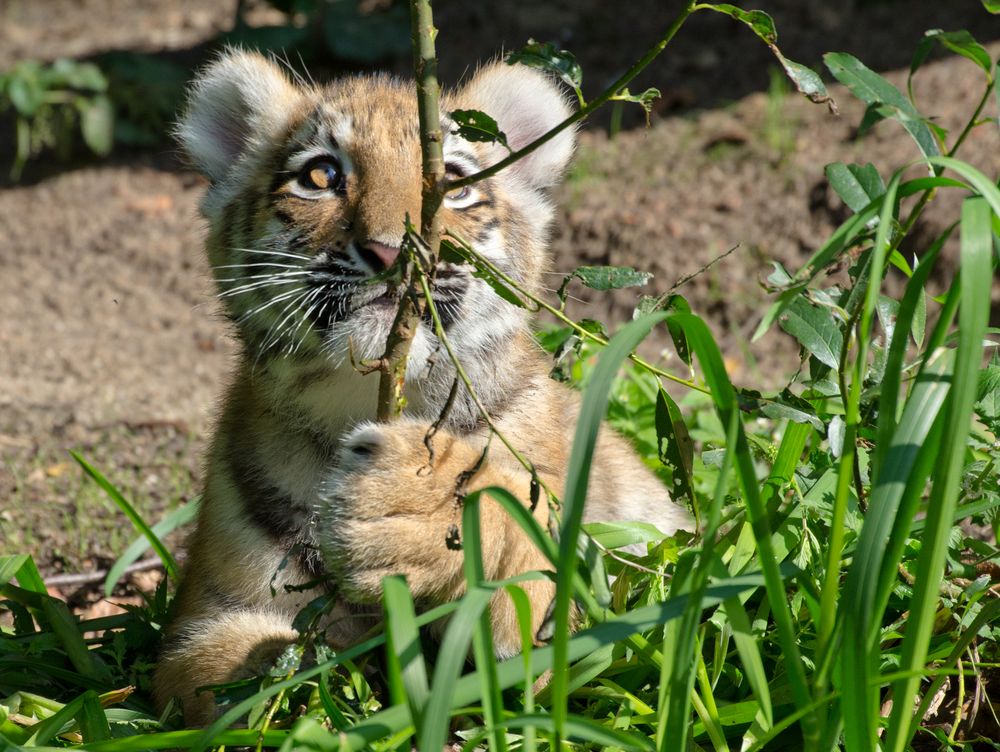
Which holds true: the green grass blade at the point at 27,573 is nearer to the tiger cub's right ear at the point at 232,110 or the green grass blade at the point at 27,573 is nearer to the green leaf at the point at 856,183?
the tiger cub's right ear at the point at 232,110

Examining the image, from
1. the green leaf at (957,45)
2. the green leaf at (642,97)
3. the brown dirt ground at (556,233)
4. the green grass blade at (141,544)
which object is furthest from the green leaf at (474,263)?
the brown dirt ground at (556,233)

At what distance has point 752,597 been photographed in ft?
9.81

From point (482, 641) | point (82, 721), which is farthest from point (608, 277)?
point (82, 721)

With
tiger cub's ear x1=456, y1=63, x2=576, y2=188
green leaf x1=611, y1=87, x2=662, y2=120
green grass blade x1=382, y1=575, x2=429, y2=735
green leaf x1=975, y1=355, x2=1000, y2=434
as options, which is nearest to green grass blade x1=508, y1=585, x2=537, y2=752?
green grass blade x1=382, y1=575, x2=429, y2=735

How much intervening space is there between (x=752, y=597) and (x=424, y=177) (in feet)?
4.68

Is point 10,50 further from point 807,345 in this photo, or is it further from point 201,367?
point 807,345

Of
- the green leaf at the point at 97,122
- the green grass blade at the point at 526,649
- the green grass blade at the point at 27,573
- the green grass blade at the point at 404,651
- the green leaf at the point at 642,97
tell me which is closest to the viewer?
the green grass blade at the point at 404,651

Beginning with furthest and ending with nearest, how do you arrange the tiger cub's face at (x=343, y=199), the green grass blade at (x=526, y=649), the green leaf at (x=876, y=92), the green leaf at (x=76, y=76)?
the green leaf at (x=76, y=76), the tiger cub's face at (x=343, y=199), the green leaf at (x=876, y=92), the green grass blade at (x=526, y=649)

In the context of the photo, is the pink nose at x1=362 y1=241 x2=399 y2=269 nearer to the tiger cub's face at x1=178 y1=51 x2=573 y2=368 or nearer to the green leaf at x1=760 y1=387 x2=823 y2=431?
the tiger cub's face at x1=178 y1=51 x2=573 y2=368

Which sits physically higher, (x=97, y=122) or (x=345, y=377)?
(x=97, y=122)

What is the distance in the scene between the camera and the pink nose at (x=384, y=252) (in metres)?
2.89

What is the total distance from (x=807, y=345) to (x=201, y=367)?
15.6ft

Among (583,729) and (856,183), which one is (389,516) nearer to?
(583,729)

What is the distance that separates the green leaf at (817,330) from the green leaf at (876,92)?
41 centimetres
